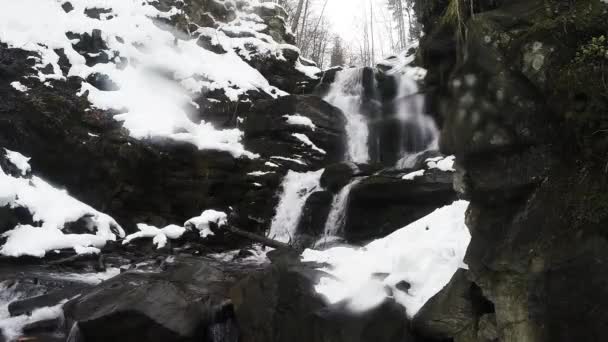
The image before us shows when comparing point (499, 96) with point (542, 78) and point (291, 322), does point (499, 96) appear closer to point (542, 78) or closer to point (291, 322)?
point (542, 78)

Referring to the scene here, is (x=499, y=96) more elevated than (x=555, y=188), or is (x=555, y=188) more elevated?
(x=499, y=96)

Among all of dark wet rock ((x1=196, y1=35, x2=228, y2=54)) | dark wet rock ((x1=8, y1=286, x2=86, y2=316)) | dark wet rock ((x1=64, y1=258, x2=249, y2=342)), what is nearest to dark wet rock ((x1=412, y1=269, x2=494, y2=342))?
dark wet rock ((x1=64, y1=258, x2=249, y2=342))

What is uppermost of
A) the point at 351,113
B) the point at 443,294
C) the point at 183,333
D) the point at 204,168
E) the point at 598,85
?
the point at 351,113

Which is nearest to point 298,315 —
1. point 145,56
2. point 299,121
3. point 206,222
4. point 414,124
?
point 206,222

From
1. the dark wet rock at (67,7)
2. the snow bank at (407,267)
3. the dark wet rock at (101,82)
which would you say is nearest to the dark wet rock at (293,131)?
the dark wet rock at (101,82)

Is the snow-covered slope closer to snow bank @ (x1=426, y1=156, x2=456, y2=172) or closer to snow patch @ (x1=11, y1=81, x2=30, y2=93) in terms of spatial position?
snow patch @ (x1=11, y1=81, x2=30, y2=93)

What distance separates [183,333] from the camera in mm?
5934

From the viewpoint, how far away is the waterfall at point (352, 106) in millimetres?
16062

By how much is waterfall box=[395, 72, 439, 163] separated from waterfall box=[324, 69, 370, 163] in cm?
136

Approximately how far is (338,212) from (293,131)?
12.5ft

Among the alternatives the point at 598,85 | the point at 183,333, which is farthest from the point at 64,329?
the point at 598,85

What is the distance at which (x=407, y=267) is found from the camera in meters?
5.80

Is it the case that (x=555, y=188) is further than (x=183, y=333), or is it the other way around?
(x=183, y=333)

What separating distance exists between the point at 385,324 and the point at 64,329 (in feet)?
15.3
